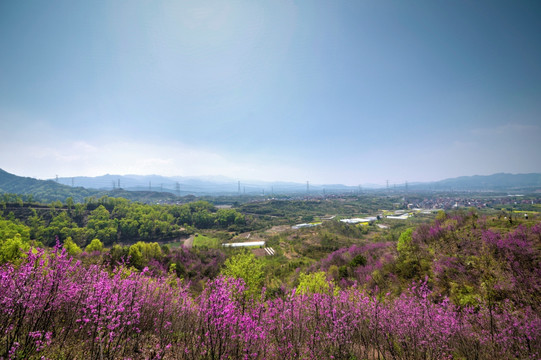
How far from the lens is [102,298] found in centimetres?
412

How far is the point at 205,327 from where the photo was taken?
15.4 ft

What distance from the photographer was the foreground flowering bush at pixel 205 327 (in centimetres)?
407

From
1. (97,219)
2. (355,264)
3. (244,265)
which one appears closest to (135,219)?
(97,219)

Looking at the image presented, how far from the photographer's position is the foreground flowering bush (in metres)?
4.07

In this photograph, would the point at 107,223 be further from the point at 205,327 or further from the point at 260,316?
the point at 260,316

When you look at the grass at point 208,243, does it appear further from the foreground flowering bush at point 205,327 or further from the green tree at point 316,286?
the foreground flowering bush at point 205,327

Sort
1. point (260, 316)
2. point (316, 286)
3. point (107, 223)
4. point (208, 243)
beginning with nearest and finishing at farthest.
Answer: point (260, 316) < point (316, 286) < point (208, 243) < point (107, 223)

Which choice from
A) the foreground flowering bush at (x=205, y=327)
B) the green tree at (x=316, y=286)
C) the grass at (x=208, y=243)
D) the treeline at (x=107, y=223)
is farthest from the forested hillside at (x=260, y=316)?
the treeline at (x=107, y=223)

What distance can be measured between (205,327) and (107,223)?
301ft

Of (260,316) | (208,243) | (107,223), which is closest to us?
(260,316)

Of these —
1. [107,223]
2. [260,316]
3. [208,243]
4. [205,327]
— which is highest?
[205,327]

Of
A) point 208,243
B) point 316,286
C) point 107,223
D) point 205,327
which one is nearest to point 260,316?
point 205,327

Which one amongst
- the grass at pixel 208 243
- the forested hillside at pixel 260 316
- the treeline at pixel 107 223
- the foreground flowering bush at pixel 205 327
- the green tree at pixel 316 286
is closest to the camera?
the foreground flowering bush at pixel 205 327

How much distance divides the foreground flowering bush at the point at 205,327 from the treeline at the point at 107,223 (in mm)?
78519
